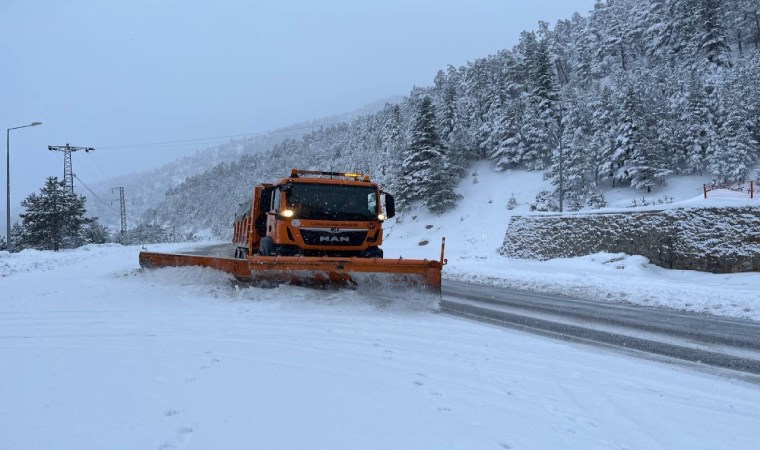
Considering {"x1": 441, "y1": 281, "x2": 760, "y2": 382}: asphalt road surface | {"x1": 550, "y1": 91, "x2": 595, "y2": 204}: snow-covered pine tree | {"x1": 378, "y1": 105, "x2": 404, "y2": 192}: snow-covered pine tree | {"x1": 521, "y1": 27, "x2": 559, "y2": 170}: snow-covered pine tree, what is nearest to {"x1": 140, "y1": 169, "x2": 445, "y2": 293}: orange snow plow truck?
{"x1": 441, "y1": 281, "x2": 760, "y2": 382}: asphalt road surface

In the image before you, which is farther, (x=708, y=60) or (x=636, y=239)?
(x=708, y=60)

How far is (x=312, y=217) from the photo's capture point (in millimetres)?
9250

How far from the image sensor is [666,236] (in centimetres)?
1438

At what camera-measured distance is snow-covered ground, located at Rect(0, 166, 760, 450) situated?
2.79 meters

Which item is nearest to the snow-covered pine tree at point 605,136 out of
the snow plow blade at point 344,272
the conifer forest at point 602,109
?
the conifer forest at point 602,109

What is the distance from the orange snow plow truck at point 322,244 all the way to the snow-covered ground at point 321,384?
0.39 metres

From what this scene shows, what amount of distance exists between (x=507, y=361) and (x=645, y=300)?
6.86 m

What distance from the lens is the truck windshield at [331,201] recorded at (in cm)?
931

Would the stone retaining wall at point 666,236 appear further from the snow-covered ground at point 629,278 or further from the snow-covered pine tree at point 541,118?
the snow-covered pine tree at point 541,118

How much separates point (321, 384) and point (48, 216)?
4203 centimetres

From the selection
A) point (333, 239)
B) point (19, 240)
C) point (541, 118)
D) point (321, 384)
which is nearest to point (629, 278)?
point (333, 239)

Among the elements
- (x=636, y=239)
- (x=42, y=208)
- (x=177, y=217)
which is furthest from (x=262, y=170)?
(x=636, y=239)

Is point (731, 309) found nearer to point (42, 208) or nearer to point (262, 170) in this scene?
point (42, 208)

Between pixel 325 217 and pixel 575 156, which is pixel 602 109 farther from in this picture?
pixel 325 217
